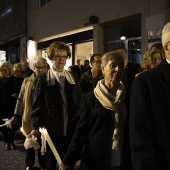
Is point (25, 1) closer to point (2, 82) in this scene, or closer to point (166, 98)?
point (2, 82)

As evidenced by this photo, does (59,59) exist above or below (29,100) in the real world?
above

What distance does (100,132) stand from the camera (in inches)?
102

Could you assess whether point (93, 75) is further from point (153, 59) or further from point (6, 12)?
point (6, 12)

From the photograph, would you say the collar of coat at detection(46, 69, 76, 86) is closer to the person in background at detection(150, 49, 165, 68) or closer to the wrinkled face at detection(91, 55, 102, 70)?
the person in background at detection(150, 49, 165, 68)

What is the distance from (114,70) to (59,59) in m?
1.00

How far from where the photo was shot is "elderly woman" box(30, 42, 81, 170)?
134 inches

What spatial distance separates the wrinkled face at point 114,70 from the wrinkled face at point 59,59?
90 cm

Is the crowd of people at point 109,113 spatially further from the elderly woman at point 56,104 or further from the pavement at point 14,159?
the pavement at point 14,159

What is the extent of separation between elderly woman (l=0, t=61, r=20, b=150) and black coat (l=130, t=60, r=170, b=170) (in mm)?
5184

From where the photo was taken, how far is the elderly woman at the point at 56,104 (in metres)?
3.41

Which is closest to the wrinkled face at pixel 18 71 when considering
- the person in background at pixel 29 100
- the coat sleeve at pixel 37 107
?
the person in background at pixel 29 100

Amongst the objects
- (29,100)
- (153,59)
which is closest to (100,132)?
(29,100)

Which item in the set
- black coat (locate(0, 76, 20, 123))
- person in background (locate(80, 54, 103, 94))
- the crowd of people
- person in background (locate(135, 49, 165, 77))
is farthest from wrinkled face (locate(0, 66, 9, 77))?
person in background (locate(135, 49, 165, 77))

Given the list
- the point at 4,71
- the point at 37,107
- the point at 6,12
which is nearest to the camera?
the point at 37,107
